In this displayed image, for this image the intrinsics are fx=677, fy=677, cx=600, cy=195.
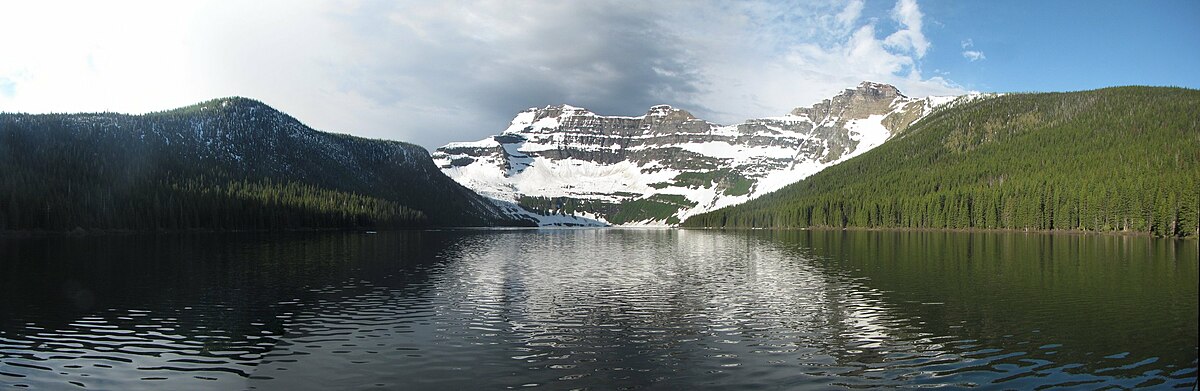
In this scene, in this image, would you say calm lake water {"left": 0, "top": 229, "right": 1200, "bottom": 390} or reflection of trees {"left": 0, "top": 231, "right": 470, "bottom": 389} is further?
reflection of trees {"left": 0, "top": 231, "right": 470, "bottom": 389}

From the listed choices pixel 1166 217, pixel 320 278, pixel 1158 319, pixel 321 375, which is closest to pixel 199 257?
pixel 320 278

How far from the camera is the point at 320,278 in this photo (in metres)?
61.8

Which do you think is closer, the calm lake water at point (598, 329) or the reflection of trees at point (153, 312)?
the calm lake water at point (598, 329)

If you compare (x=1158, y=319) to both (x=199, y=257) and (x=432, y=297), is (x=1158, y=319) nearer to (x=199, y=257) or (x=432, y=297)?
(x=432, y=297)

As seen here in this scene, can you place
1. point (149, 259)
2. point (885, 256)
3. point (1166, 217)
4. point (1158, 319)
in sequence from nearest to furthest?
point (1158, 319), point (149, 259), point (885, 256), point (1166, 217)

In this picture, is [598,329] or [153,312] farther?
[153,312]

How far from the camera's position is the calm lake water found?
84.9 feet

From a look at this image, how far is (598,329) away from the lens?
3650 cm

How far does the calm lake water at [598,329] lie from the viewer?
25891 millimetres

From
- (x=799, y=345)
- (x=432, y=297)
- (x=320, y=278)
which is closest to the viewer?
(x=799, y=345)

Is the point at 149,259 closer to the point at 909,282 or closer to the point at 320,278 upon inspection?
the point at 320,278

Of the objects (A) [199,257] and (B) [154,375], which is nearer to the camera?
(B) [154,375]

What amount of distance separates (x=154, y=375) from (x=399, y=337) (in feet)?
34.8

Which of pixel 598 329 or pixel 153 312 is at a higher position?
pixel 153 312
